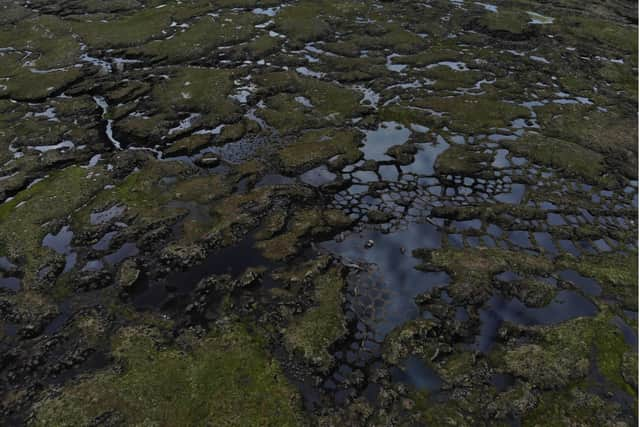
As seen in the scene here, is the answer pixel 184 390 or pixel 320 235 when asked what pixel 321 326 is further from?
pixel 320 235

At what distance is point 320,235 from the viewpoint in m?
24.9

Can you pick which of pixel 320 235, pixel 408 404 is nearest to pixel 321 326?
pixel 408 404

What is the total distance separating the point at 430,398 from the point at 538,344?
5.93 metres

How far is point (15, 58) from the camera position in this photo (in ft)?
158

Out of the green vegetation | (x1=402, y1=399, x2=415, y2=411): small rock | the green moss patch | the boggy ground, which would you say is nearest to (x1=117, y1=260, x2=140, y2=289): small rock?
the boggy ground

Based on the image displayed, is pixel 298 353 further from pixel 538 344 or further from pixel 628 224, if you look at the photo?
pixel 628 224

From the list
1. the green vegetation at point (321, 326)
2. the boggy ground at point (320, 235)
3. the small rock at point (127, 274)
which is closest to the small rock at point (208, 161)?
the boggy ground at point (320, 235)

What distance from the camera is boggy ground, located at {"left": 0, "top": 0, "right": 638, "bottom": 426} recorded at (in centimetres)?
1709

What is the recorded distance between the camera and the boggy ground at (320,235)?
56.1ft

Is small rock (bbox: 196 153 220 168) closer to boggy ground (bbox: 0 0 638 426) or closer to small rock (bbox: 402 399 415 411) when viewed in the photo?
boggy ground (bbox: 0 0 638 426)

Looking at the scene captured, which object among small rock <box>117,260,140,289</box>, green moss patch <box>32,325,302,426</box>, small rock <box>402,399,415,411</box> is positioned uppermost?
small rock <box>402,399,415,411</box>

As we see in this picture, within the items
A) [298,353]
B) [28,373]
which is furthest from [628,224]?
[28,373]

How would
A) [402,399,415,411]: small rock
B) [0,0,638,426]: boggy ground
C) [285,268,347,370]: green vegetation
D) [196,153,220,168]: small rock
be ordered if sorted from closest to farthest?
1. [402,399,415,411]: small rock
2. [0,0,638,426]: boggy ground
3. [285,268,347,370]: green vegetation
4. [196,153,220,168]: small rock

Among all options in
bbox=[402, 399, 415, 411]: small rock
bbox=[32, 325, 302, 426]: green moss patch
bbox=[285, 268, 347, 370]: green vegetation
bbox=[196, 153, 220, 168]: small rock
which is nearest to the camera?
bbox=[32, 325, 302, 426]: green moss patch
